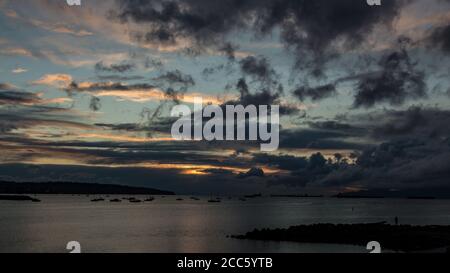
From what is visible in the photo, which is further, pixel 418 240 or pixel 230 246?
pixel 230 246

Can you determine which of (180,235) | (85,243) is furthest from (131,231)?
(85,243)

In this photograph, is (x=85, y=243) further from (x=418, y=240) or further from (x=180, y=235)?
(x=418, y=240)
